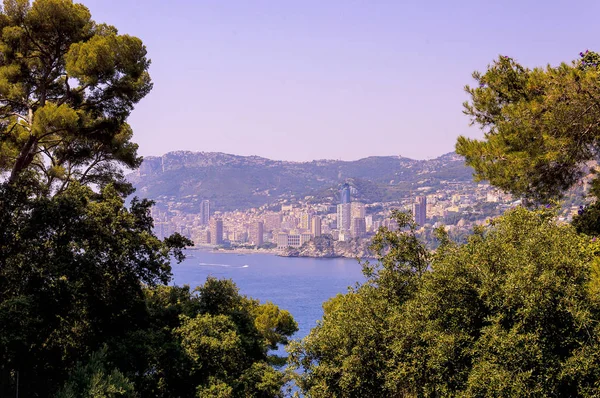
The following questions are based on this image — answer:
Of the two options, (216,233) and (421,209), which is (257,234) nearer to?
(216,233)

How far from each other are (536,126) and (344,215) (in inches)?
5938

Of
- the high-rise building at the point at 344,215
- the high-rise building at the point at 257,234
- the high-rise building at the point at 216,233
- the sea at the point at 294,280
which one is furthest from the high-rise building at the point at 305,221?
the sea at the point at 294,280

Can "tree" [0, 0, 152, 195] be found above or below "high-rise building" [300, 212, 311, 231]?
above

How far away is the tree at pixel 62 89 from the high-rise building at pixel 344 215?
475ft

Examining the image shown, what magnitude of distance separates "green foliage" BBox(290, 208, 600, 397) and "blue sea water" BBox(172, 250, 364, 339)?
86.4ft

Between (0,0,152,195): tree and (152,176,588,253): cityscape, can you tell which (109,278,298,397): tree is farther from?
(152,176,588,253): cityscape

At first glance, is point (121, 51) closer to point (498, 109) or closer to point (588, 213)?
point (498, 109)

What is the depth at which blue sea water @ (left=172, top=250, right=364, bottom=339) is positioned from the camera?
2018 inches

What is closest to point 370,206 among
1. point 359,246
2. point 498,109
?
point 359,246

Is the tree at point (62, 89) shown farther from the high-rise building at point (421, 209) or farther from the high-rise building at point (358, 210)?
the high-rise building at point (358, 210)

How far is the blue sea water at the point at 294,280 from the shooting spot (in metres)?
51.3

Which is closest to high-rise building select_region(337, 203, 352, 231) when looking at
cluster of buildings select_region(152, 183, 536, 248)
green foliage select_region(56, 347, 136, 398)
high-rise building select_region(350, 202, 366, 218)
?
cluster of buildings select_region(152, 183, 536, 248)

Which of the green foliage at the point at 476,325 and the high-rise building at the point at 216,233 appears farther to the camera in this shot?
the high-rise building at the point at 216,233

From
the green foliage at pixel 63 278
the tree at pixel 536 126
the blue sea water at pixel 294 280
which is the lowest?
the blue sea water at pixel 294 280
